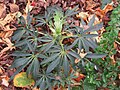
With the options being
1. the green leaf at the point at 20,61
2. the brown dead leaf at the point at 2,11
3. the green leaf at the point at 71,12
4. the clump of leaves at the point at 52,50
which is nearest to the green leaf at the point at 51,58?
the clump of leaves at the point at 52,50

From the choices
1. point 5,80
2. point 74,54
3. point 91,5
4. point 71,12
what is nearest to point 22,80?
point 5,80

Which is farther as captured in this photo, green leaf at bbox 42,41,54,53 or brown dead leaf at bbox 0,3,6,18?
brown dead leaf at bbox 0,3,6,18

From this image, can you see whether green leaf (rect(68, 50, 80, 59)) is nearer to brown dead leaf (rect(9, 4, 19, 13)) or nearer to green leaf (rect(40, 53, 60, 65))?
green leaf (rect(40, 53, 60, 65))

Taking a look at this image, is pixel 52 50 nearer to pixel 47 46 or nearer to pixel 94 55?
pixel 47 46

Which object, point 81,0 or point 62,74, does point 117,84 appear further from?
point 81,0

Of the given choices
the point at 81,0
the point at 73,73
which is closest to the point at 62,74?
the point at 73,73

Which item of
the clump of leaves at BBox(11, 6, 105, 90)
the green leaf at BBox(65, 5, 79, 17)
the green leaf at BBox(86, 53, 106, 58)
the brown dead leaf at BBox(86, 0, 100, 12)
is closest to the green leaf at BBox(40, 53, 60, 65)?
the clump of leaves at BBox(11, 6, 105, 90)
